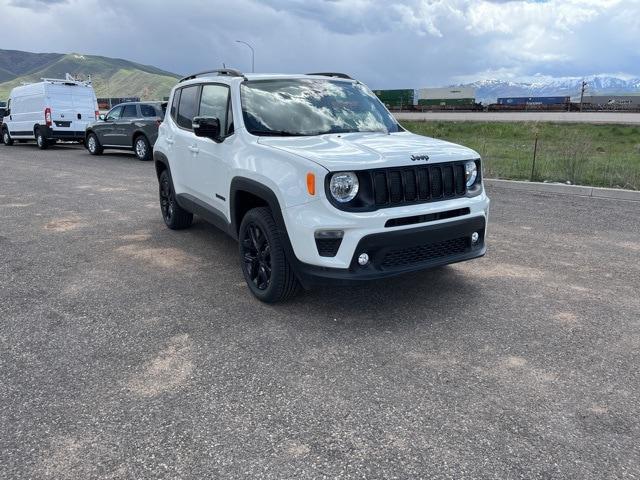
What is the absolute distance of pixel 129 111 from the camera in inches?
612

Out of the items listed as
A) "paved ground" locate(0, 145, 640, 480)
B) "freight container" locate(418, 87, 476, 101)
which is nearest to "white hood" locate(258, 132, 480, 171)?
"paved ground" locate(0, 145, 640, 480)

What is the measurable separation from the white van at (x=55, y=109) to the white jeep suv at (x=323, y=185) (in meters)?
15.1

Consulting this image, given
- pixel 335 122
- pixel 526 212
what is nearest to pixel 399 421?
pixel 335 122

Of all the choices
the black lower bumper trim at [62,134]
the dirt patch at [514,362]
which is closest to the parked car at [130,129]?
the black lower bumper trim at [62,134]

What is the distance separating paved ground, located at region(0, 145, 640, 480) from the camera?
245cm

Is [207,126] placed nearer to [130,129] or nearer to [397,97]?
[130,129]

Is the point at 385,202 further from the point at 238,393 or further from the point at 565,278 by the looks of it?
the point at 565,278

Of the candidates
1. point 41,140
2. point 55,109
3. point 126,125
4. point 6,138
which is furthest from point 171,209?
point 6,138

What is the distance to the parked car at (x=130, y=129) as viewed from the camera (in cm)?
1477

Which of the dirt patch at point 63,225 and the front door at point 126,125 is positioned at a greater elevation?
the front door at point 126,125

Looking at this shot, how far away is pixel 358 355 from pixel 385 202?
43.0 inches

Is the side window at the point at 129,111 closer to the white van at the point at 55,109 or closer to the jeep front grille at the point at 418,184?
the white van at the point at 55,109

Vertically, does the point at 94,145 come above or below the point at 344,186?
below

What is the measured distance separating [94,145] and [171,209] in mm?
11907
